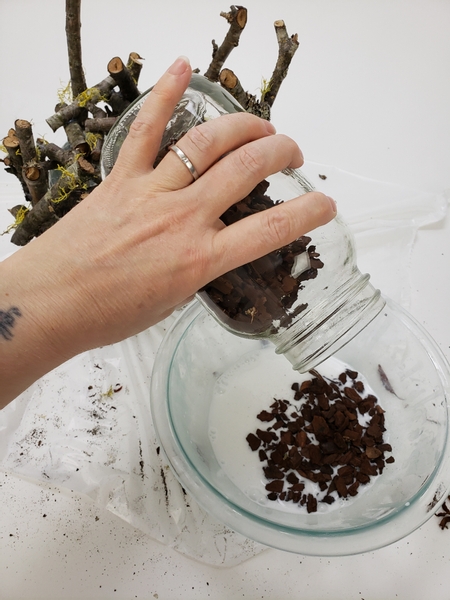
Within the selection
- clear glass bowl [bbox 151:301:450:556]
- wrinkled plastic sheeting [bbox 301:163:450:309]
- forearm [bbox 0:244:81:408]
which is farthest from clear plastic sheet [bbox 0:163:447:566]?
forearm [bbox 0:244:81:408]

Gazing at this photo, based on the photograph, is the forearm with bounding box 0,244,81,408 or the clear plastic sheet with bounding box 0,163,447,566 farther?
the clear plastic sheet with bounding box 0,163,447,566

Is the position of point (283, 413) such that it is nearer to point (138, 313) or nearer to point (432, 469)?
point (432, 469)

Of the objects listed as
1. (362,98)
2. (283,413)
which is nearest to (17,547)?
(283,413)

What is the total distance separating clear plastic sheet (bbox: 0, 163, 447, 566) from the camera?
99 centimetres

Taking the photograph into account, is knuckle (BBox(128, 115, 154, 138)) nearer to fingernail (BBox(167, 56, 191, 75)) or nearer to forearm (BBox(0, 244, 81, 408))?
fingernail (BBox(167, 56, 191, 75))

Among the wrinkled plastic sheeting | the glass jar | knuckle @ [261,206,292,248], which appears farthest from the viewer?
the wrinkled plastic sheeting

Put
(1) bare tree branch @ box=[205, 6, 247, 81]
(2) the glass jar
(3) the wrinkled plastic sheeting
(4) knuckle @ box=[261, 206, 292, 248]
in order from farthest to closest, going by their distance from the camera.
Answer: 1. (3) the wrinkled plastic sheeting
2. (1) bare tree branch @ box=[205, 6, 247, 81]
3. (2) the glass jar
4. (4) knuckle @ box=[261, 206, 292, 248]

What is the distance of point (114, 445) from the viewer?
1.08 meters

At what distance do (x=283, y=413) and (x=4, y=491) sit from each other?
694 millimetres

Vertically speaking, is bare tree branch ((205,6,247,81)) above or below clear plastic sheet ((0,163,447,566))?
above

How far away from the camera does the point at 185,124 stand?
0.74m

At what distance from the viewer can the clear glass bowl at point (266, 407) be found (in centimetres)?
80

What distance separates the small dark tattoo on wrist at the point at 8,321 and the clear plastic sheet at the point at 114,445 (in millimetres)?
492

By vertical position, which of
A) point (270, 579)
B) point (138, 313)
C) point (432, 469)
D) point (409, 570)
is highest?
point (138, 313)
